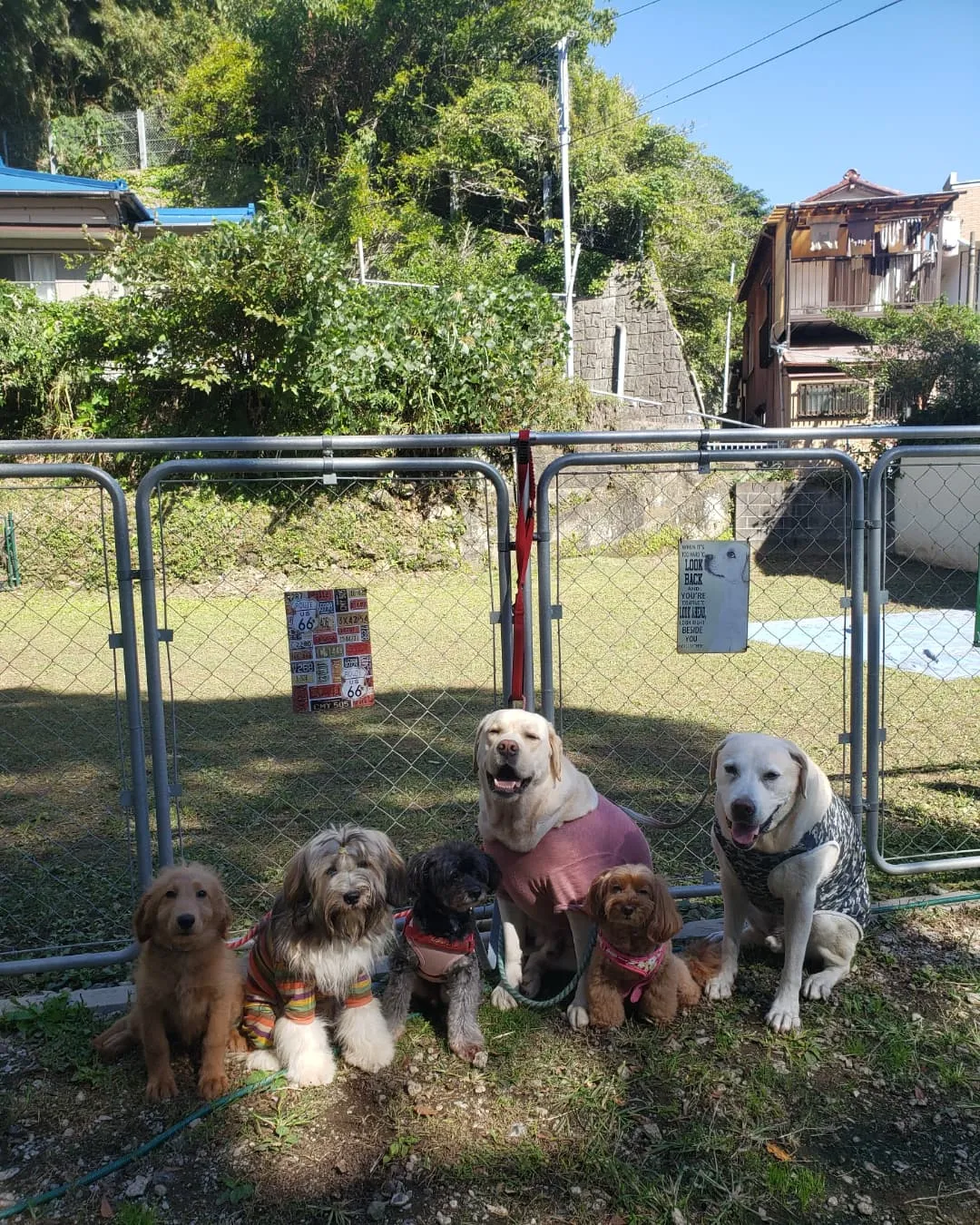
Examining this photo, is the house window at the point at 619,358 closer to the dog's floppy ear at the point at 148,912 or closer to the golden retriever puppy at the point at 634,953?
the golden retriever puppy at the point at 634,953

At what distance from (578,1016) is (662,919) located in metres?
0.48

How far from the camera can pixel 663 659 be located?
827 cm

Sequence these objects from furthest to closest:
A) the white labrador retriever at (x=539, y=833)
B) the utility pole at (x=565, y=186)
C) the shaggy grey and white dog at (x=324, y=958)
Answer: the utility pole at (x=565, y=186)
the white labrador retriever at (x=539, y=833)
the shaggy grey and white dog at (x=324, y=958)

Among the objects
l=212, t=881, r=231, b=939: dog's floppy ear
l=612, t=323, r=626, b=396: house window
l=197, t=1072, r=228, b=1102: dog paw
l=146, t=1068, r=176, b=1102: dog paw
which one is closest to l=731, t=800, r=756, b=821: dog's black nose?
l=212, t=881, r=231, b=939: dog's floppy ear

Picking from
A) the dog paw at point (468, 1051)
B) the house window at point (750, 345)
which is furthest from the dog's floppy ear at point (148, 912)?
the house window at point (750, 345)

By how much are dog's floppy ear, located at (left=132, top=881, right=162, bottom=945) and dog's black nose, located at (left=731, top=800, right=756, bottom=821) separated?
1716 mm

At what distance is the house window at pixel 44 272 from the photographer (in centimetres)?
1934

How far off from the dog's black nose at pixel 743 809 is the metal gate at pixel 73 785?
1986 mm

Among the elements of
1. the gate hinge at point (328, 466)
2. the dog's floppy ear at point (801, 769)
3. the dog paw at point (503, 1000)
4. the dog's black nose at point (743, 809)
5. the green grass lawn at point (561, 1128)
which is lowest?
the green grass lawn at point (561, 1128)

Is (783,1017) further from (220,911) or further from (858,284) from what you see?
(858,284)

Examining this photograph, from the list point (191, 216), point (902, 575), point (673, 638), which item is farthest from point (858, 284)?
point (673, 638)

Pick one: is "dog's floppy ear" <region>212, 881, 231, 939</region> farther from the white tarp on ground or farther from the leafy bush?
the leafy bush

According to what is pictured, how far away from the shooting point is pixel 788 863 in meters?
2.97

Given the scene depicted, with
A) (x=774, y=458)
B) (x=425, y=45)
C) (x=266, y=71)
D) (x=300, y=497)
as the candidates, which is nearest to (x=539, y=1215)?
(x=774, y=458)
